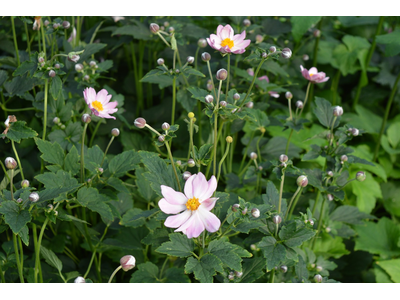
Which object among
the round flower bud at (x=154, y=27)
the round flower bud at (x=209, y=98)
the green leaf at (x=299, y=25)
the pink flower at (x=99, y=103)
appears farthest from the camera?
the green leaf at (x=299, y=25)

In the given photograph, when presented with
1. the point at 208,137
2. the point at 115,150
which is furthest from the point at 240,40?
the point at 115,150

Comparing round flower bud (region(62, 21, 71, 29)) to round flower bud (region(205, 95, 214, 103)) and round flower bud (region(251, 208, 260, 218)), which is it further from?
round flower bud (region(251, 208, 260, 218))

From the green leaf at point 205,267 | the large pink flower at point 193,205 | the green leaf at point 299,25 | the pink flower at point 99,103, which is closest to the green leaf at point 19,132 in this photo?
the pink flower at point 99,103

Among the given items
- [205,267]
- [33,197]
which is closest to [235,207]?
[205,267]

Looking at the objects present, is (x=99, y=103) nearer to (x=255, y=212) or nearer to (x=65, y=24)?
(x=65, y=24)

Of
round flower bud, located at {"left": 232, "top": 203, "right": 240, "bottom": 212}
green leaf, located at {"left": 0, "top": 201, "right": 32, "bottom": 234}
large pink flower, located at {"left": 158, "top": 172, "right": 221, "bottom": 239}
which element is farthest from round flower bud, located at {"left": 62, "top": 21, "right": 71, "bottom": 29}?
round flower bud, located at {"left": 232, "top": 203, "right": 240, "bottom": 212}

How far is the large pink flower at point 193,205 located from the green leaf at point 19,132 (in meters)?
0.46

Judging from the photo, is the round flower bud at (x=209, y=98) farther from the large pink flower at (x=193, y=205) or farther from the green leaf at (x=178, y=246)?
the green leaf at (x=178, y=246)

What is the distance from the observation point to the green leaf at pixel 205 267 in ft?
3.10

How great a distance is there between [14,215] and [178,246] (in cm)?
43

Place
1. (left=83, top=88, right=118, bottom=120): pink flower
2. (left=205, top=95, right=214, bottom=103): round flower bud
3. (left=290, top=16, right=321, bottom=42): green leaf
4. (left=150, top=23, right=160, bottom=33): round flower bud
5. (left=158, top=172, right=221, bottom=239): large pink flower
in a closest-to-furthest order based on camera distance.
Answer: (left=158, top=172, right=221, bottom=239): large pink flower → (left=205, top=95, right=214, bottom=103): round flower bud → (left=83, top=88, right=118, bottom=120): pink flower → (left=150, top=23, right=160, bottom=33): round flower bud → (left=290, top=16, right=321, bottom=42): green leaf

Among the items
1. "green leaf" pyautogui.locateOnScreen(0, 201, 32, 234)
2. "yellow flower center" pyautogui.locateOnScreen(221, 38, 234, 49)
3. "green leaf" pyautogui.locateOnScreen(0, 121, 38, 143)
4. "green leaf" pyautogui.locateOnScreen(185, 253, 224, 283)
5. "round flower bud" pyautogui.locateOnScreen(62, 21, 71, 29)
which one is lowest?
"green leaf" pyautogui.locateOnScreen(185, 253, 224, 283)

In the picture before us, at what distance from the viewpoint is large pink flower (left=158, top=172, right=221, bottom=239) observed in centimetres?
93

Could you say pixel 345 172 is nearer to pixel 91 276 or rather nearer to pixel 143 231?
pixel 143 231
